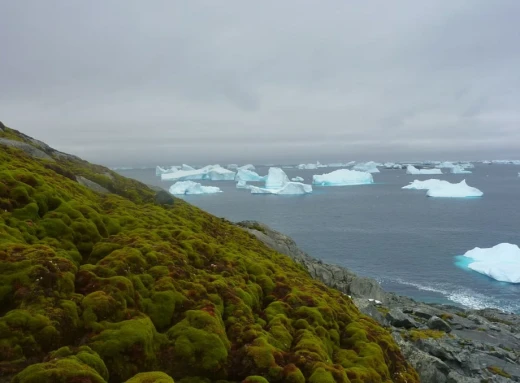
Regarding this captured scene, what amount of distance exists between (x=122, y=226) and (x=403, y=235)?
3496 inches

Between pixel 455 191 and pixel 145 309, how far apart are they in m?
181

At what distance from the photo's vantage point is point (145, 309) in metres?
12.4

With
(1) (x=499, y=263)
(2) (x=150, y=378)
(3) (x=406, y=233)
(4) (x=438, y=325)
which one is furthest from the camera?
(3) (x=406, y=233)

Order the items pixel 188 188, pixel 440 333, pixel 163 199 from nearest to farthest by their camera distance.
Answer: pixel 163 199, pixel 440 333, pixel 188 188

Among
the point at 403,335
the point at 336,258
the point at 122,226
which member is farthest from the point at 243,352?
the point at 336,258

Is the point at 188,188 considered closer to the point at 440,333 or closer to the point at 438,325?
the point at 438,325

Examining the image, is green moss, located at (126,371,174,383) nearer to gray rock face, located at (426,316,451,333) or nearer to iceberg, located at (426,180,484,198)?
gray rock face, located at (426,316,451,333)

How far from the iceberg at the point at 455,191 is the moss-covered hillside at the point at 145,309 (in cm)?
16855

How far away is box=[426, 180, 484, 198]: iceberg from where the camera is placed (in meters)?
163

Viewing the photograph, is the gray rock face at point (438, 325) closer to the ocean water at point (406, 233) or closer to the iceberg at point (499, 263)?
the ocean water at point (406, 233)

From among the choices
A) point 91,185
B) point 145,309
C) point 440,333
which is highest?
point 91,185

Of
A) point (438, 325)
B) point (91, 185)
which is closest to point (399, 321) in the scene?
point (438, 325)

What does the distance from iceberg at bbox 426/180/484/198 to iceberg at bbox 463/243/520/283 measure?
104904 millimetres

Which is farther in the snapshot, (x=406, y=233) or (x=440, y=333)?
(x=406, y=233)
